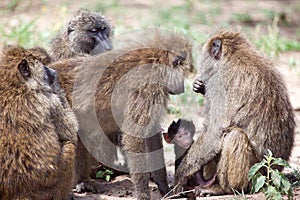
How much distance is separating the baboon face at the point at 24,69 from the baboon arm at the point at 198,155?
5.17ft

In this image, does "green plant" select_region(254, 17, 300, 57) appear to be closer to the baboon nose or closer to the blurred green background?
the blurred green background

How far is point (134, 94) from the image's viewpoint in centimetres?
601

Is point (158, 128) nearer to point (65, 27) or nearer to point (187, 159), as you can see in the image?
point (187, 159)

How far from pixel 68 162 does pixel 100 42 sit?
2.99m

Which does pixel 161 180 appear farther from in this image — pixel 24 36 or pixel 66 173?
pixel 24 36

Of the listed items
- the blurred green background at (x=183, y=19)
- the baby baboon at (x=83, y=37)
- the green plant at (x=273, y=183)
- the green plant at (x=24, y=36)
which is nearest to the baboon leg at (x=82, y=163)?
the green plant at (x=273, y=183)

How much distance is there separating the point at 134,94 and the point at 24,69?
3.43 feet

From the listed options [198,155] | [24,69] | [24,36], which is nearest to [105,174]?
[198,155]

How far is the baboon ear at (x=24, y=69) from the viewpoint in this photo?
5422 mm

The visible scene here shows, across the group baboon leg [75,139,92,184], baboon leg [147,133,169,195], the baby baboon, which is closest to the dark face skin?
baboon leg [147,133,169,195]

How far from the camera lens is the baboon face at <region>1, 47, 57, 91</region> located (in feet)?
17.7

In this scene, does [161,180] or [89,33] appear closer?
[161,180]

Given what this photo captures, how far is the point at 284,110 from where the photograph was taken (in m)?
6.21

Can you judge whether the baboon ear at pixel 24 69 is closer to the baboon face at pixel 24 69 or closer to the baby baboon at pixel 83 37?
the baboon face at pixel 24 69
